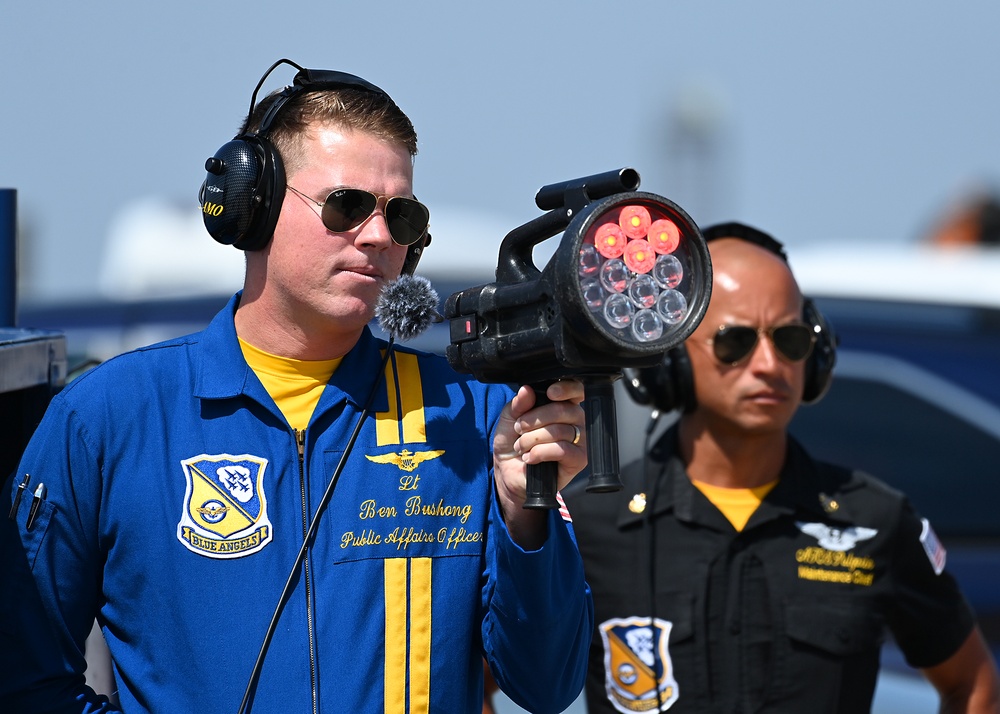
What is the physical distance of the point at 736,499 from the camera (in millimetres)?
3402

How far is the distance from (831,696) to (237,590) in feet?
5.00

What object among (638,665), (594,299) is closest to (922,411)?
(638,665)

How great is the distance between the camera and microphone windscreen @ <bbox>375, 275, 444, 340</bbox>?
238 centimetres

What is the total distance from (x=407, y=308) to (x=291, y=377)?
0.31 metres

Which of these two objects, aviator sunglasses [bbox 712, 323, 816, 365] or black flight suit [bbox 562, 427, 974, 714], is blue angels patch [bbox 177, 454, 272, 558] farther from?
aviator sunglasses [bbox 712, 323, 816, 365]

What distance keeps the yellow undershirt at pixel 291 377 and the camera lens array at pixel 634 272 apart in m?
0.71

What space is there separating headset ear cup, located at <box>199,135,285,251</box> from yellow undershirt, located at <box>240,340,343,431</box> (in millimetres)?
210

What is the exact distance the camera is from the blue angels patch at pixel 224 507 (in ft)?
7.64

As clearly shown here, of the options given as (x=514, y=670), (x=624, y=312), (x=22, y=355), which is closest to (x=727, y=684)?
(x=514, y=670)

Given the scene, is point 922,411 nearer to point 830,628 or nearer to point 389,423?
point 830,628

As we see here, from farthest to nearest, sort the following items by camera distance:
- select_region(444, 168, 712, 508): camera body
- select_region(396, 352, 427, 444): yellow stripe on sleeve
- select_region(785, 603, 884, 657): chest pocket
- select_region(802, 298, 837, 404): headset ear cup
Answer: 1. select_region(802, 298, 837, 404): headset ear cup
2. select_region(785, 603, 884, 657): chest pocket
3. select_region(396, 352, 427, 444): yellow stripe on sleeve
4. select_region(444, 168, 712, 508): camera body

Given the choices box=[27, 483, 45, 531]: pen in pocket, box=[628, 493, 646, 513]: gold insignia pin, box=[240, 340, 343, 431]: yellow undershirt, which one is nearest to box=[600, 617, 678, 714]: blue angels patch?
box=[628, 493, 646, 513]: gold insignia pin

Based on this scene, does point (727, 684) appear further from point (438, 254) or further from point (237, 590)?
point (438, 254)

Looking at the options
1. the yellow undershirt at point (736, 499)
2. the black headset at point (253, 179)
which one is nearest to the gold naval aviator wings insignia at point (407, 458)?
the black headset at point (253, 179)
